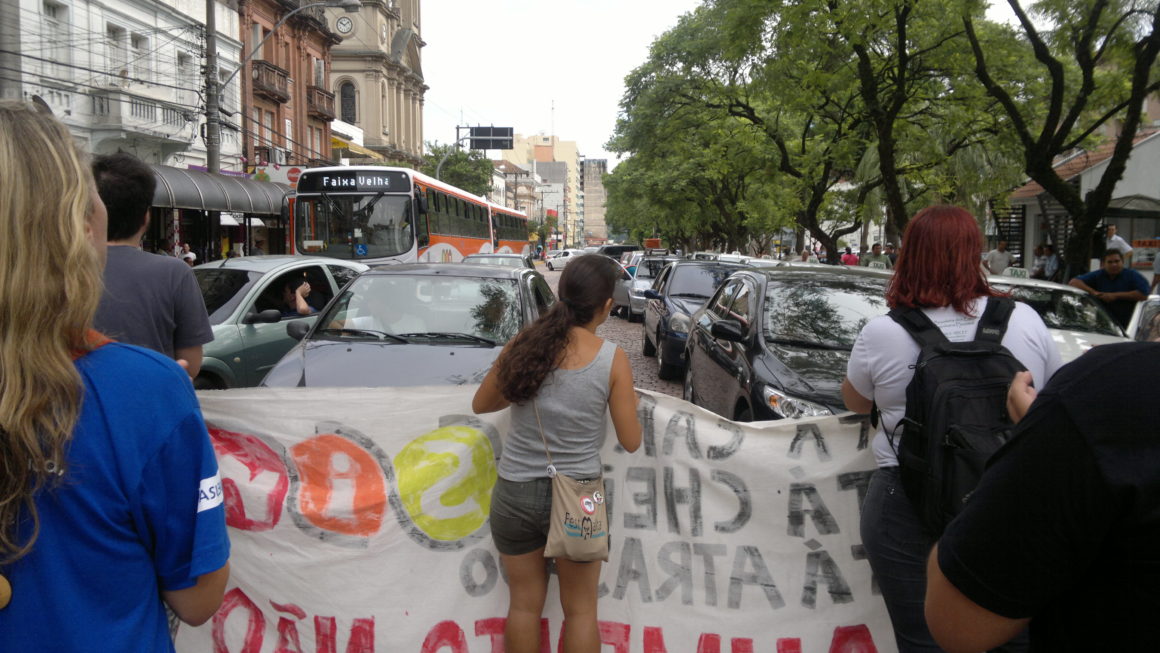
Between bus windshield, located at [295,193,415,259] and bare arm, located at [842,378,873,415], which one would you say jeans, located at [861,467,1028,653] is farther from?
bus windshield, located at [295,193,415,259]

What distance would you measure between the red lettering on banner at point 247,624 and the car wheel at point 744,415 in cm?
316

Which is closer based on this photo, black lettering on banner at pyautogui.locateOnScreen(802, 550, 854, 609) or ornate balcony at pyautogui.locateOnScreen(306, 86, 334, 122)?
black lettering on banner at pyautogui.locateOnScreen(802, 550, 854, 609)

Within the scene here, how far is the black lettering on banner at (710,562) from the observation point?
10.5 ft

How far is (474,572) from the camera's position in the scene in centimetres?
323

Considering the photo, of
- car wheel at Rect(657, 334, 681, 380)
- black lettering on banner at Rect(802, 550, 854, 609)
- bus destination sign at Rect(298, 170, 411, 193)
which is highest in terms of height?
bus destination sign at Rect(298, 170, 411, 193)

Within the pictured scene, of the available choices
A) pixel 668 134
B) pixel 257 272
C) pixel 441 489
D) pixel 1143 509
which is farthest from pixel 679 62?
pixel 1143 509

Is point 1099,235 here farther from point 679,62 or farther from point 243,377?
point 243,377

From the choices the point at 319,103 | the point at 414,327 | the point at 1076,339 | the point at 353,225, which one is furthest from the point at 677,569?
the point at 319,103

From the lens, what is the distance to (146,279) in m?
3.10

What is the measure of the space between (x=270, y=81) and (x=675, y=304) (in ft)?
103

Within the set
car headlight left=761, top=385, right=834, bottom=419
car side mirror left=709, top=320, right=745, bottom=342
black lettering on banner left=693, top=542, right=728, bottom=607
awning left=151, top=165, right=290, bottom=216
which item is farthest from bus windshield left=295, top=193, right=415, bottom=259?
black lettering on banner left=693, top=542, right=728, bottom=607

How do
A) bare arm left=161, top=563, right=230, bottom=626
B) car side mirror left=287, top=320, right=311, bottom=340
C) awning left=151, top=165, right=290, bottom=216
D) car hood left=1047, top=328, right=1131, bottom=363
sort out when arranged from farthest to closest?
awning left=151, top=165, right=290, bottom=216 → car hood left=1047, top=328, right=1131, bottom=363 → car side mirror left=287, top=320, right=311, bottom=340 → bare arm left=161, top=563, right=230, bottom=626

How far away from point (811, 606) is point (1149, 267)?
69.7 ft

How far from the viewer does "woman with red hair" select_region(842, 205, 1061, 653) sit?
7.87 feet
